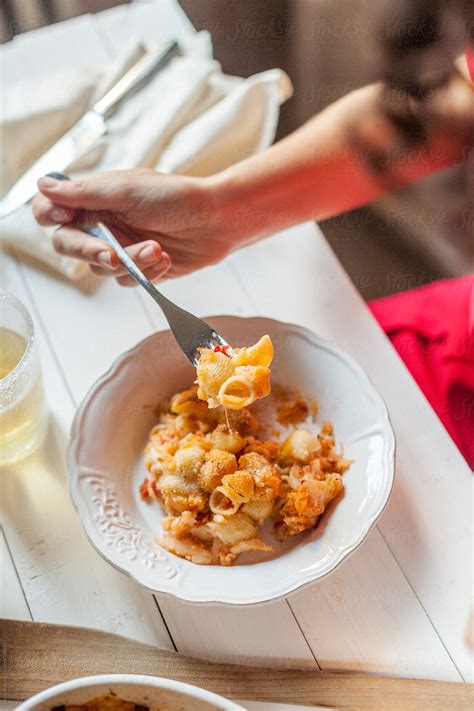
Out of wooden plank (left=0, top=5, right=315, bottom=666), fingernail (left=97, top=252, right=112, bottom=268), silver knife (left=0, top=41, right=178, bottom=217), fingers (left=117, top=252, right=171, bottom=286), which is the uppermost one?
silver knife (left=0, top=41, right=178, bottom=217)

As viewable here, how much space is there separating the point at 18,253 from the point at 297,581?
71 cm

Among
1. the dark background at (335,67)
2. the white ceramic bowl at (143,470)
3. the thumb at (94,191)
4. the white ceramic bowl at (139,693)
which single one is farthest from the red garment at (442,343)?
the dark background at (335,67)

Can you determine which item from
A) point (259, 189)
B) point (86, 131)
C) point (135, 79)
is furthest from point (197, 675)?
point (135, 79)

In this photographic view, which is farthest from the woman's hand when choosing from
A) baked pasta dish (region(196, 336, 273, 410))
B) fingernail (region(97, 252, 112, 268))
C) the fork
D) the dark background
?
the dark background

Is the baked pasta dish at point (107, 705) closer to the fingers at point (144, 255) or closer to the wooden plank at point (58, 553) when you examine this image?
the wooden plank at point (58, 553)

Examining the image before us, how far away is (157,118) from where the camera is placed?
4.49 ft

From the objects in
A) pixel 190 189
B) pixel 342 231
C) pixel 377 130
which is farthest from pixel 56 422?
pixel 342 231

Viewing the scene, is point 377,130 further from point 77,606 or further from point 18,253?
point 77,606

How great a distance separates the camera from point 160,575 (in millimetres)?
881

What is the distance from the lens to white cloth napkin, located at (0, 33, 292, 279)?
1.34 m

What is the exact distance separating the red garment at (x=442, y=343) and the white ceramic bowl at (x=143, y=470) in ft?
0.65

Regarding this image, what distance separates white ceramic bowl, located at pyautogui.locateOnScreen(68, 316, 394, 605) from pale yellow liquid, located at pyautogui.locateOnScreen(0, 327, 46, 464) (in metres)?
0.07

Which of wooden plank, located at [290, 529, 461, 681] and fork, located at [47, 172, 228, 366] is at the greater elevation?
fork, located at [47, 172, 228, 366]

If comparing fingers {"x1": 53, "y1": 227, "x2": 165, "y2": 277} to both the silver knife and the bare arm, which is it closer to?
the bare arm
